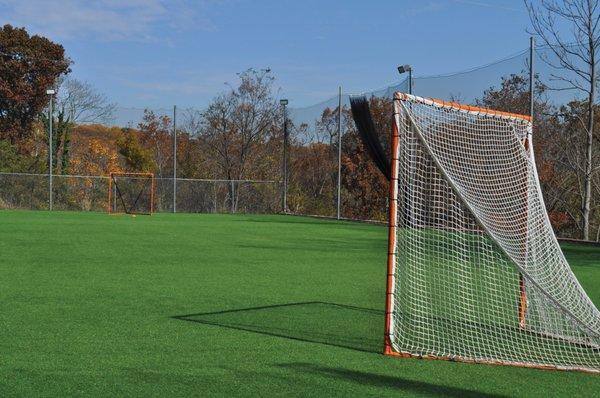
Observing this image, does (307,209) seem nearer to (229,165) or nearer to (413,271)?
(229,165)

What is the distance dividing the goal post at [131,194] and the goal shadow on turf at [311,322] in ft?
76.6

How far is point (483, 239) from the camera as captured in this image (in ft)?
22.2

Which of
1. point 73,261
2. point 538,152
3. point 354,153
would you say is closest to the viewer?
point 73,261

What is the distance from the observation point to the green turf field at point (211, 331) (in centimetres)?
441

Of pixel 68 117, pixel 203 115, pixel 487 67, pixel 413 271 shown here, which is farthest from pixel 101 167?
pixel 413 271

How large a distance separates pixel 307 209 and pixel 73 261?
67.5 ft

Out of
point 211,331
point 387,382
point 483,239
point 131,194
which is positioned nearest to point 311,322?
point 211,331

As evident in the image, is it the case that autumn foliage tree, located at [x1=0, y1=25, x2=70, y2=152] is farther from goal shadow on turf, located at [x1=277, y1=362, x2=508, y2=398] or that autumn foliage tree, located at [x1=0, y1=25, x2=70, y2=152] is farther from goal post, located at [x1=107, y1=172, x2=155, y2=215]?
goal shadow on turf, located at [x1=277, y1=362, x2=508, y2=398]

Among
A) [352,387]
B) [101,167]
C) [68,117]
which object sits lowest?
[352,387]

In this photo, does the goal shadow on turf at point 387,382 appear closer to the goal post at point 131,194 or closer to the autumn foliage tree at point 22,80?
the goal post at point 131,194

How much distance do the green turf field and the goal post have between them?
17.4 meters

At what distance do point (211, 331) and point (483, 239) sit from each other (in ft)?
9.19

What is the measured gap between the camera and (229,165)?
34469 millimetres

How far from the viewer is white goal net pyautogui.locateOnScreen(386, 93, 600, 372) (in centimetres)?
558
